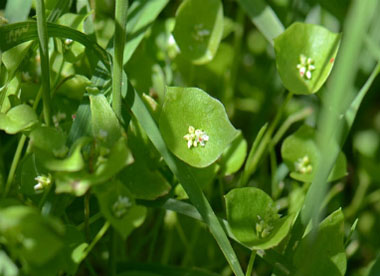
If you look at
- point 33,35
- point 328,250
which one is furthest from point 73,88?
point 328,250

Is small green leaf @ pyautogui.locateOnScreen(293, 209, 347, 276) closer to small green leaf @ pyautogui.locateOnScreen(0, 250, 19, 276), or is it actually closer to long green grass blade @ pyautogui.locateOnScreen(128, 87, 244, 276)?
long green grass blade @ pyautogui.locateOnScreen(128, 87, 244, 276)

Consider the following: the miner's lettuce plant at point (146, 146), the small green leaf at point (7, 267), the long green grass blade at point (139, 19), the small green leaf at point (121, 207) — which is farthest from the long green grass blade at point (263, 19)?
the small green leaf at point (7, 267)

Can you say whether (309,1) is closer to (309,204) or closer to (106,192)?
(309,204)

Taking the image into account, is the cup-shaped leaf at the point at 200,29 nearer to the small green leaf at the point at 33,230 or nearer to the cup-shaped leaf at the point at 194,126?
the cup-shaped leaf at the point at 194,126

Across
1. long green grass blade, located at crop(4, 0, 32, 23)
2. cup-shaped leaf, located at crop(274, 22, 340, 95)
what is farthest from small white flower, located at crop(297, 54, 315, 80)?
long green grass blade, located at crop(4, 0, 32, 23)

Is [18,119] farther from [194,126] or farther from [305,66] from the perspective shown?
[305,66]

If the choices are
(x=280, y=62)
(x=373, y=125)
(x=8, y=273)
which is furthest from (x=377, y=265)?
(x=373, y=125)

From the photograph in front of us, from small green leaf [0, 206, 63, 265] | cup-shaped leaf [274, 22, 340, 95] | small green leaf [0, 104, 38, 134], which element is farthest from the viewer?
cup-shaped leaf [274, 22, 340, 95]
